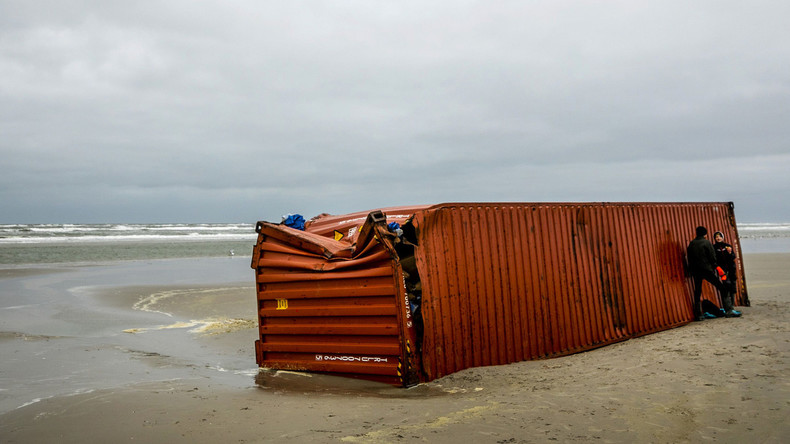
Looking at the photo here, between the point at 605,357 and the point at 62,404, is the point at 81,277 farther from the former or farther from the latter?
the point at 605,357

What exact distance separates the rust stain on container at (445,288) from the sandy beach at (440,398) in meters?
0.34

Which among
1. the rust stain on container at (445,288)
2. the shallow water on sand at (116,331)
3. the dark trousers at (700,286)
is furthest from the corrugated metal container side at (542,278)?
the shallow water on sand at (116,331)

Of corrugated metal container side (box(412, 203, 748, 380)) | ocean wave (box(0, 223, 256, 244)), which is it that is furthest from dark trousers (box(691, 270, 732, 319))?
ocean wave (box(0, 223, 256, 244))

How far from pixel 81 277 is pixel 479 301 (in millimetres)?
19359

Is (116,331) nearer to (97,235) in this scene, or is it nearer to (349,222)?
(349,222)

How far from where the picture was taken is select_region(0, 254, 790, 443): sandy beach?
519cm

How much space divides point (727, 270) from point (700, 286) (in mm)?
813

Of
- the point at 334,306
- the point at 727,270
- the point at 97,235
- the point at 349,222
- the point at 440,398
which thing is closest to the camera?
the point at 440,398

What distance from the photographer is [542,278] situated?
29.5 ft

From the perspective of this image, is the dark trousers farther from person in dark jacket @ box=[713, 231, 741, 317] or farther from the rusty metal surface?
the rusty metal surface

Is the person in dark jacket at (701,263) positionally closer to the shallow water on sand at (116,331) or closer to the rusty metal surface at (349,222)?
the rusty metal surface at (349,222)

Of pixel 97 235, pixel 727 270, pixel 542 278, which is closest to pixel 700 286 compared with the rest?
pixel 727 270

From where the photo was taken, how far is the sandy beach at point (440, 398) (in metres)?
5.19

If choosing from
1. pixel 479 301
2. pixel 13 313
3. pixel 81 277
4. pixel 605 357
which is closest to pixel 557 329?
pixel 605 357
